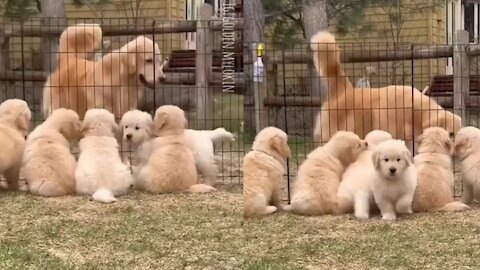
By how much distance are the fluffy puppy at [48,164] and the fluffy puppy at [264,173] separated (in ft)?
4.96

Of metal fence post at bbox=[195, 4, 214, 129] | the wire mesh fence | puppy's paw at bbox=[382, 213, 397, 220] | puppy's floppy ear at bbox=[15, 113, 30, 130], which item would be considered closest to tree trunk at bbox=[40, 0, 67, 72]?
the wire mesh fence

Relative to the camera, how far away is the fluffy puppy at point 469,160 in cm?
568

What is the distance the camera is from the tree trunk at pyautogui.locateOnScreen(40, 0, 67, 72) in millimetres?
9344

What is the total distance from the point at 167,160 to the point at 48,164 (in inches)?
38.1

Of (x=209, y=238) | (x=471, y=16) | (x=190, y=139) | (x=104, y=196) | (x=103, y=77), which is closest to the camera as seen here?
(x=209, y=238)

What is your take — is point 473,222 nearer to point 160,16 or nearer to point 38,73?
point 38,73

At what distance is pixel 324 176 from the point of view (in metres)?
5.48

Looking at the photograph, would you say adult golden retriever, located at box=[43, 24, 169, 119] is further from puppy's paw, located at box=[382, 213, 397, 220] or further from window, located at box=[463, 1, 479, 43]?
window, located at box=[463, 1, 479, 43]

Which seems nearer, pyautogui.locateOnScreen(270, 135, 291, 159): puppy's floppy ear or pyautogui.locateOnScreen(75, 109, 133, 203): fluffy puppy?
pyautogui.locateOnScreen(270, 135, 291, 159): puppy's floppy ear

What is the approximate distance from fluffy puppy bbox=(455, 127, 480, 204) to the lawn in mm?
444

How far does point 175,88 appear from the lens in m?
9.75

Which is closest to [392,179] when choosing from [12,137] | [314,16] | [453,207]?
[453,207]

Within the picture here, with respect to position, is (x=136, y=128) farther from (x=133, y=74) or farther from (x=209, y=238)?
(x=209, y=238)

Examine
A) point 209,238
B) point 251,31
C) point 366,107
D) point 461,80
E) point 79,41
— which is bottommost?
point 209,238
